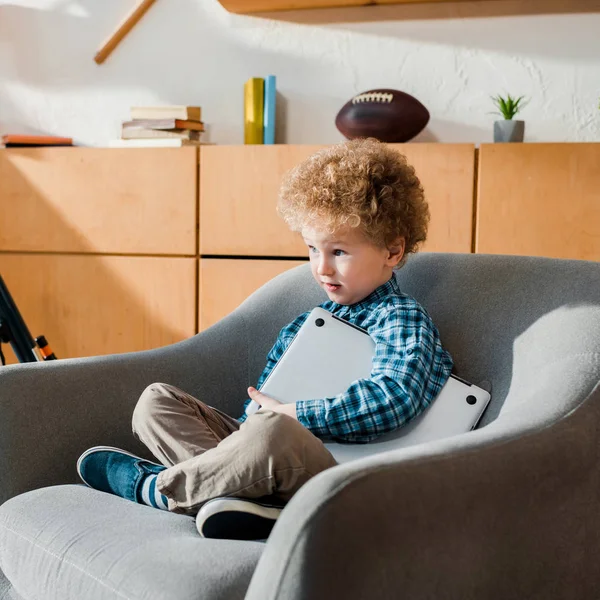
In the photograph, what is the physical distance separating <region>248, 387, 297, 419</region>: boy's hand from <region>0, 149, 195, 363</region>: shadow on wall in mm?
1353

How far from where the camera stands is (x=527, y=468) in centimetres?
100

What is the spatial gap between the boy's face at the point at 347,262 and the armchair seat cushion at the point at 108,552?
0.55 meters

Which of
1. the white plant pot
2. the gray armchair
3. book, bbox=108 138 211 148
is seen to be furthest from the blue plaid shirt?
book, bbox=108 138 211 148

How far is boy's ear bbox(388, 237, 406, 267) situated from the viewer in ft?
5.28

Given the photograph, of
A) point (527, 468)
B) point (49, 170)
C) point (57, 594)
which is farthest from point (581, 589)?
point (49, 170)

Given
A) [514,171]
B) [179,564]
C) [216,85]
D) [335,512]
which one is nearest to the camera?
[335,512]

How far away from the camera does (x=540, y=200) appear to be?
2564 mm

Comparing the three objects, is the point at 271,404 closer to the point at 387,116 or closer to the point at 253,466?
the point at 253,466

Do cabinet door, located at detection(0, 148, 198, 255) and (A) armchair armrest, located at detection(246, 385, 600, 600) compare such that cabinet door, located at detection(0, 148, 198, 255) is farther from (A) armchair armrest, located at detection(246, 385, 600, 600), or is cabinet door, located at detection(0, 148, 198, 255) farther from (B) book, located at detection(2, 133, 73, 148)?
(A) armchair armrest, located at detection(246, 385, 600, 600)

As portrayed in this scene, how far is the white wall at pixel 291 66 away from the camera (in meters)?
2.90

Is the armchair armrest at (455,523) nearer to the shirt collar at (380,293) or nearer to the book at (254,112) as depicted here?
the shirt collar at (380,293)

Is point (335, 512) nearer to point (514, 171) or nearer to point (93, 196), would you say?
point (514, 171)

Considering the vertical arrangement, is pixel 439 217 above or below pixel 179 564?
above

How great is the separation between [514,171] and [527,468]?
173 cm
